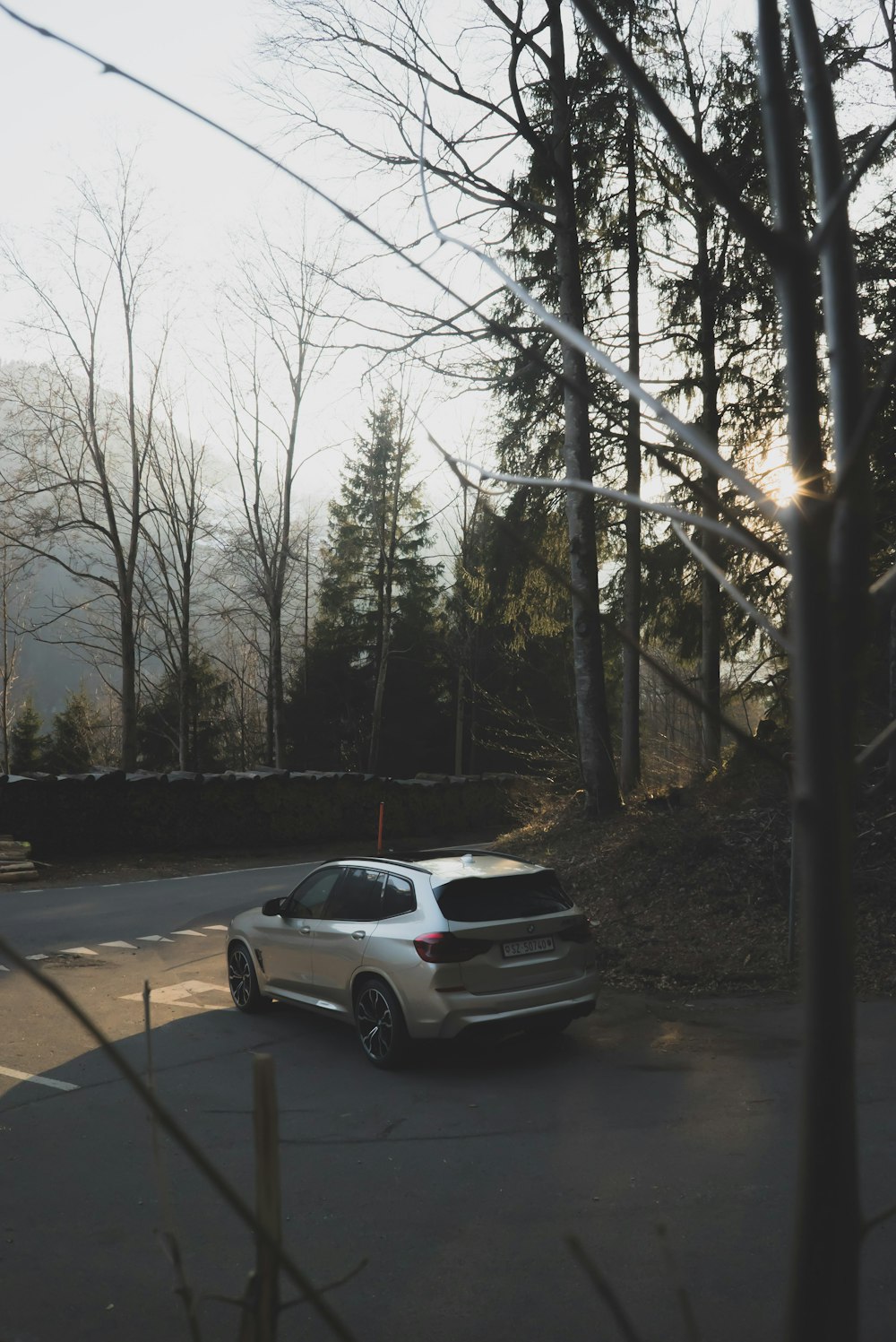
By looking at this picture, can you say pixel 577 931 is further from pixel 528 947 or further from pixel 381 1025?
pixel 381 1025

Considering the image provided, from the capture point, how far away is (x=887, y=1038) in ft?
29.6

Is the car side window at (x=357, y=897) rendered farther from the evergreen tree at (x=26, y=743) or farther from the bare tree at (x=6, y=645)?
the evergreen tree at (x=26, y=743)

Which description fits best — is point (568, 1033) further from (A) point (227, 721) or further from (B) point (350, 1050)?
(A) point (227, 721)

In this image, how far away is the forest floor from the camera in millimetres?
11375

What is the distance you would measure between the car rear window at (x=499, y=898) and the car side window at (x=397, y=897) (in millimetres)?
296

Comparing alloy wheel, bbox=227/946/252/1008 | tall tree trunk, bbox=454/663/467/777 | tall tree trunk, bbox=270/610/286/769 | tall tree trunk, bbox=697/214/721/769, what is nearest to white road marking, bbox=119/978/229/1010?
alloy wheel, bbox=227/946/252/1008

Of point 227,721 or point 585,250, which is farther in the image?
point 227,721

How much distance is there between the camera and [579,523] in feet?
59.0

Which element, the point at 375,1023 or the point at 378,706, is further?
the point at 378,706

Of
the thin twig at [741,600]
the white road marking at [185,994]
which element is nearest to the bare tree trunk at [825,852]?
the thin twig at [741,600]

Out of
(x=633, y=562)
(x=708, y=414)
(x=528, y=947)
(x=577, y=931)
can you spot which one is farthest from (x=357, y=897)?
(x=708, y=414)

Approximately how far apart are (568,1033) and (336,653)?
3822cm

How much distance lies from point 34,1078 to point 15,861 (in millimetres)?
13021

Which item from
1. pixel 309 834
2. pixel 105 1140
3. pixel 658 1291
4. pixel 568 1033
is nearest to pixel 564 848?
pixel 568 1033
